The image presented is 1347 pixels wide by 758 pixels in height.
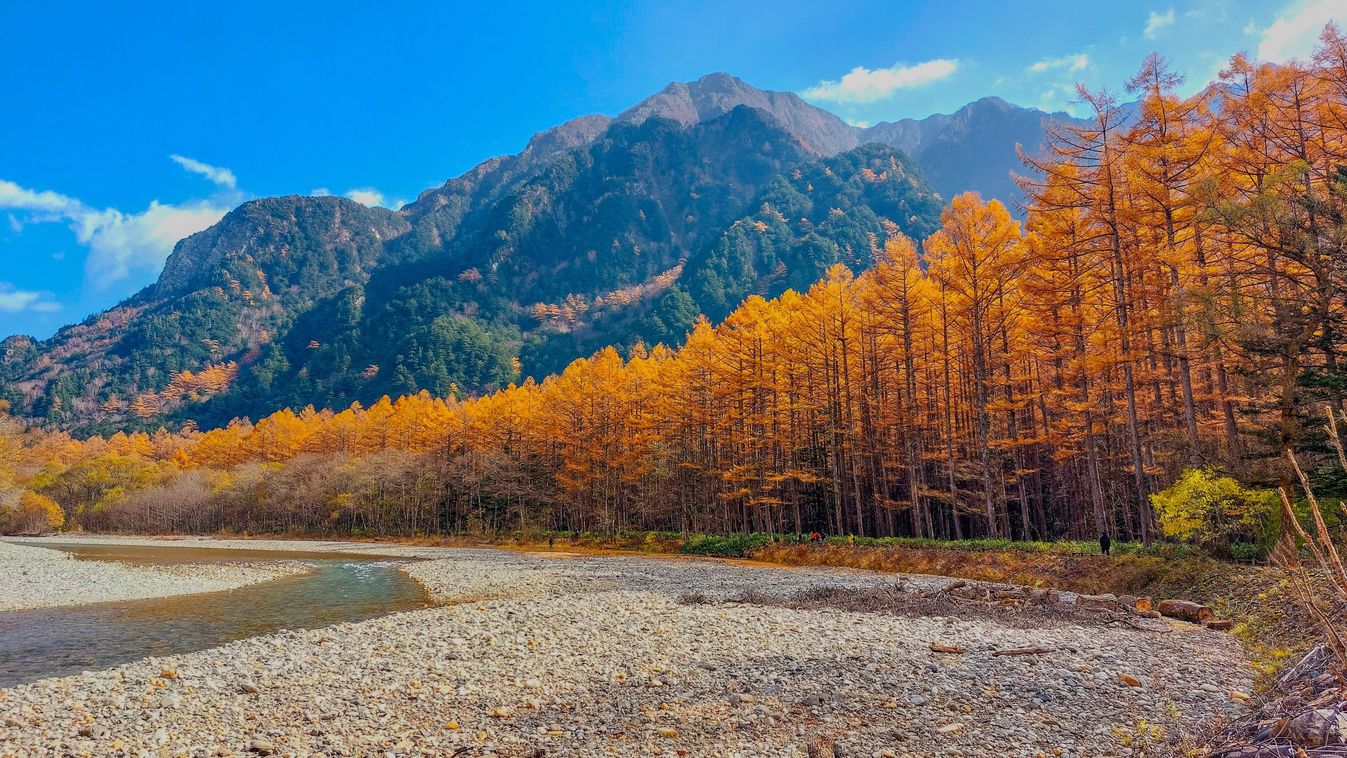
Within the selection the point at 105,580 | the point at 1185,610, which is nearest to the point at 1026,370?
the point at 1185,610

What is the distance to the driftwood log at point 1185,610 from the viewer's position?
1236 cm

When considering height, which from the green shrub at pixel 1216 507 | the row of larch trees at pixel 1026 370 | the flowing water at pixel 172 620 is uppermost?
the row of larch trees at pixel 1026 370

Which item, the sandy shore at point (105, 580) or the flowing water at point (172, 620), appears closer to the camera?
the flowing water at point (172, 620)

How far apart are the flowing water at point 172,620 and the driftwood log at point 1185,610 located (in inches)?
715

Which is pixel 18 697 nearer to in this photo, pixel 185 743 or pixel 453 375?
pixel 185 743

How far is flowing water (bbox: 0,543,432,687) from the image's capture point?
11.8 meters

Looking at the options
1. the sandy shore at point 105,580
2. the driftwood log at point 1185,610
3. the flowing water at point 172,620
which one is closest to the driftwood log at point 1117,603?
the driftwood log at point 1185,610

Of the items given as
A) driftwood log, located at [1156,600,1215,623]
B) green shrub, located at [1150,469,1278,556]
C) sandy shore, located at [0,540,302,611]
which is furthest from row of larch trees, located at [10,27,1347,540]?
sandy shore, located at [0,540,302,611]

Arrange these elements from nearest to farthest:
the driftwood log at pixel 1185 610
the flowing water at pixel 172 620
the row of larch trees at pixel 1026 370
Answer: the flowing water at pixel 172 620, the driftwood log at pixel 1185 610, the row of larch trees at pixel 1026 370

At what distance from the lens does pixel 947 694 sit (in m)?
7.86

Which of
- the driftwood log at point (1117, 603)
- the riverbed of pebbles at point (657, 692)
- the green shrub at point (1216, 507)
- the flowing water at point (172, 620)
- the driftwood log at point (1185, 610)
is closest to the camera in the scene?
the riverbed of pebbles at point (657, 692)

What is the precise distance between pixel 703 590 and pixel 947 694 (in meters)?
11.5

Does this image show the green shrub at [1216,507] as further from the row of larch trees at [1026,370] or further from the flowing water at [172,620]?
the flowing water at [172,620]

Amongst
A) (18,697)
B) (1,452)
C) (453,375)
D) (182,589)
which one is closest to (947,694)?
(18,697)
